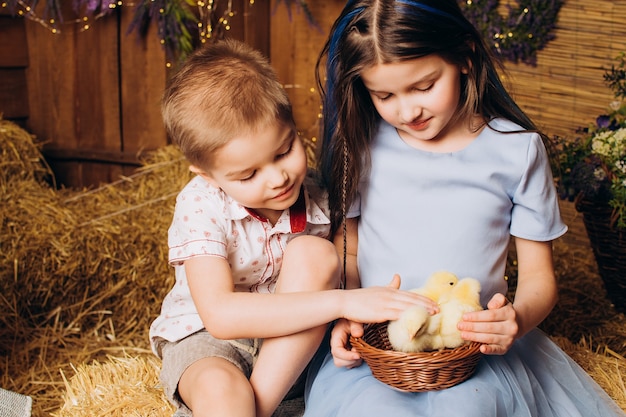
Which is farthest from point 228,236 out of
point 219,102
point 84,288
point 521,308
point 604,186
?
point 604,186

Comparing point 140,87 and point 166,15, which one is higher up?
point 166,15

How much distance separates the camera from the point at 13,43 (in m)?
3.73

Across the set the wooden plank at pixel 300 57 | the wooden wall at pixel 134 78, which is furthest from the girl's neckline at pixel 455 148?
the wooden plank at pixel 300 57

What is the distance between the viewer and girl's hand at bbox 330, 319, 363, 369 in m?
1.59

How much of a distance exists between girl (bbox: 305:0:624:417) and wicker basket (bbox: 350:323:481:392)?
0.12ft

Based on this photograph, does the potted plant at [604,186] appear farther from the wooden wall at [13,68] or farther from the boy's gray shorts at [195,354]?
the wooden wall at [13,68]

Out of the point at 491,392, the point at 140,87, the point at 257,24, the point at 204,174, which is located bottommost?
the point at 491,392

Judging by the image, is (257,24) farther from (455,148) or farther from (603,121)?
(455,148)

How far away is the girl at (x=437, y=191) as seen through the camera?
1565 mm

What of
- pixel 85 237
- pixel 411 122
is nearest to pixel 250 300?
pixel 411 122

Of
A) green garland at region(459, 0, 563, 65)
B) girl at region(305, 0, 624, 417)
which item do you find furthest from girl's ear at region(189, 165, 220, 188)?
green garland at region(459, 0, 563, 65)

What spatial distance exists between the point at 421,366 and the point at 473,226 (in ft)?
1.43

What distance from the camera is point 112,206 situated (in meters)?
3.25

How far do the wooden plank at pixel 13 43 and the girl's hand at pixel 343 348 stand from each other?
2.77 meters
